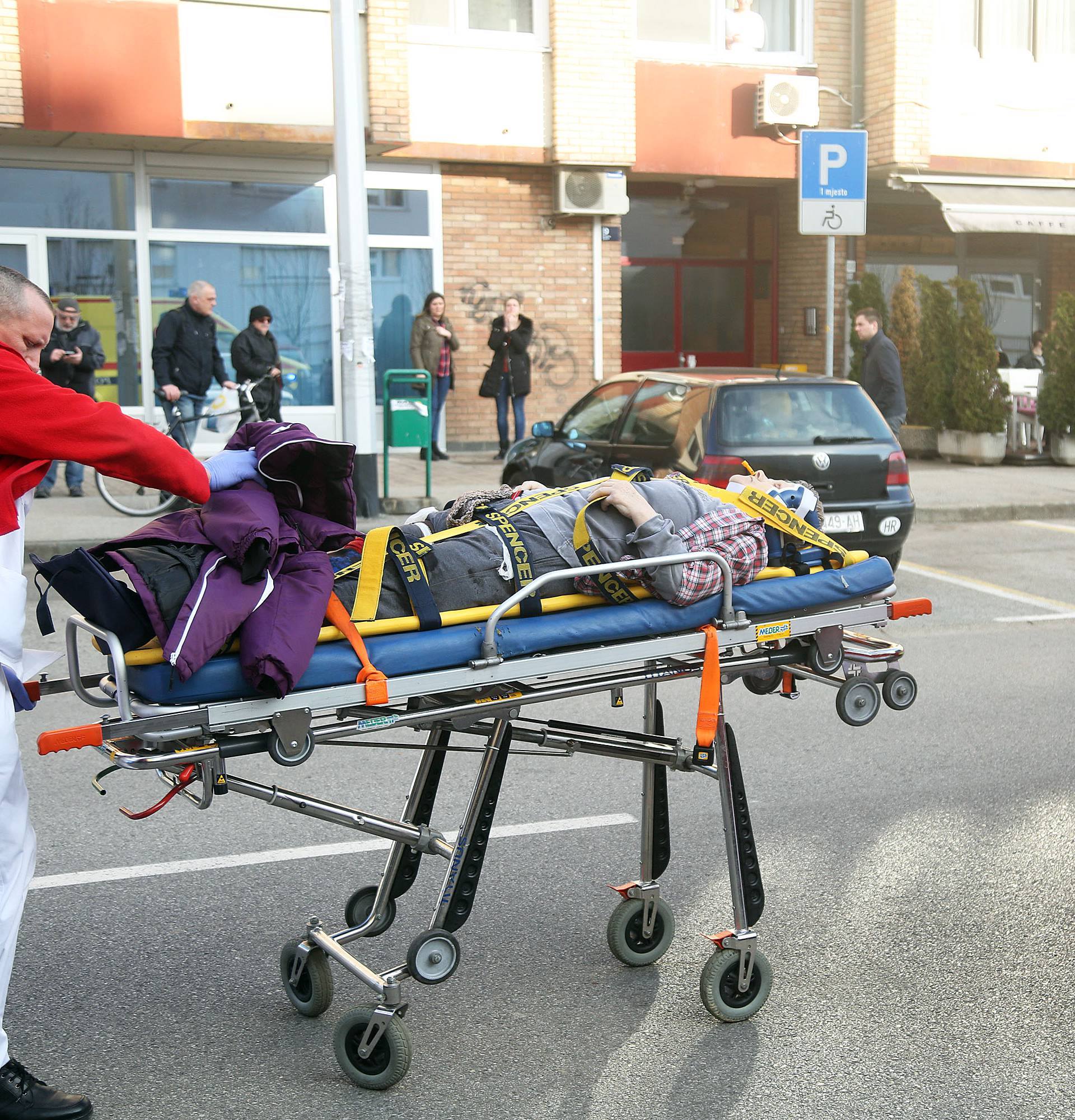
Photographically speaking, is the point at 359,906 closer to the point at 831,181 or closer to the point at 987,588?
the point at 987,588

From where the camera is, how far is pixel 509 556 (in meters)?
3.63

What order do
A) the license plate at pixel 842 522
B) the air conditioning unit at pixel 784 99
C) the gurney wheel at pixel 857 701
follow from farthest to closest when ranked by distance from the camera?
the air conditioning unit at pixel 784 99
the license plate at pixel 842 522
the gurney wheel at pixel 857 701

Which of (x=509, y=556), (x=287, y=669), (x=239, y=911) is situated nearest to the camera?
(x=287, y=669)

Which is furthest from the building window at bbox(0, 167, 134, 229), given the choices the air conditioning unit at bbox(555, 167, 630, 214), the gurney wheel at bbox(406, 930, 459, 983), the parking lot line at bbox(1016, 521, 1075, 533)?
the gurney wheel at bbox(406, 930, 459, 983)

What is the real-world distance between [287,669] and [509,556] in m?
0.79

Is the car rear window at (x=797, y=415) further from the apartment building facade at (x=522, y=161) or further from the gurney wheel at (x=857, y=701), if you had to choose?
the apartment building facade at (x=522, y=161)

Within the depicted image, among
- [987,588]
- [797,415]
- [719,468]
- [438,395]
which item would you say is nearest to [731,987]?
[719,468]

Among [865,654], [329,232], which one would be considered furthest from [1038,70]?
[865,654]

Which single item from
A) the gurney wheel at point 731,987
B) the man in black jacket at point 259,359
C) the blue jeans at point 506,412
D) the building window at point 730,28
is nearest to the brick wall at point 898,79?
the building window at point 730,28

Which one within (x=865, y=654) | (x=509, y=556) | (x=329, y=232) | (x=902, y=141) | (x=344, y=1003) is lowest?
(x=344, y=1003)

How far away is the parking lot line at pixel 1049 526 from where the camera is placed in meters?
12.9

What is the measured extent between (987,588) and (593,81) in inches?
408

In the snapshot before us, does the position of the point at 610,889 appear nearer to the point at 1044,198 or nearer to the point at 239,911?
the point at 239,911

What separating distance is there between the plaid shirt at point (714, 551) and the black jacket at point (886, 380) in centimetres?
984
